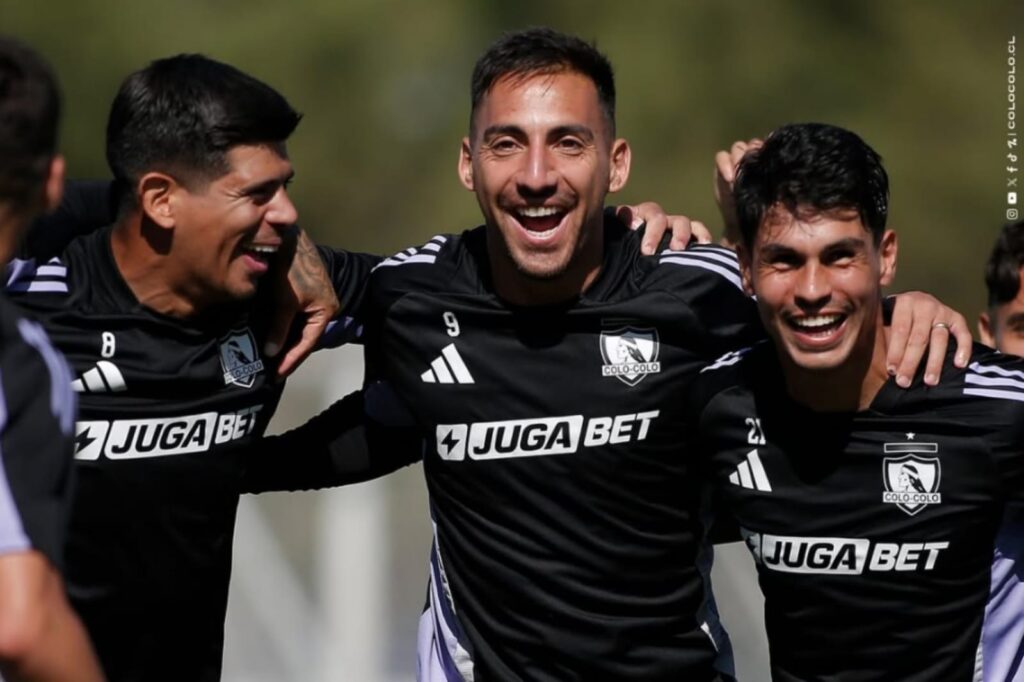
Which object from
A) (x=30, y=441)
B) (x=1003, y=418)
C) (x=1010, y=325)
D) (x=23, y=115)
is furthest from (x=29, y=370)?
(x=1010, y=325)

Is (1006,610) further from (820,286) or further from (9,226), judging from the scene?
(9,226)

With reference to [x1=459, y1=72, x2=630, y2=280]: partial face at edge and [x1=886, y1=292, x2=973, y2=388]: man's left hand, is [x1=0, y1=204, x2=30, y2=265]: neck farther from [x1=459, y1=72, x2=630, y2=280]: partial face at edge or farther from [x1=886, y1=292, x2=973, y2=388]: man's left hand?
[x1=886, y1=292, x2=973, y2=388]: man's left hand

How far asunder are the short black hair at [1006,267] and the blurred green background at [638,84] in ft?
46.9

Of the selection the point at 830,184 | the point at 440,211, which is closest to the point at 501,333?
the point at 830,184

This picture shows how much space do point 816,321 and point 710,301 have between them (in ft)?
1.71

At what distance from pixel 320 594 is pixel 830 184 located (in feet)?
15.3

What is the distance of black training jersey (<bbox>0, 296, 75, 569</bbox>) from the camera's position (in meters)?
→ 3.23

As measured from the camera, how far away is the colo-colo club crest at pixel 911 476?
4367 millimetres

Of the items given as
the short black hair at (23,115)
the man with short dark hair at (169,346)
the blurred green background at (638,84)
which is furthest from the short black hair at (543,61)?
the blurred green background at (638,84)

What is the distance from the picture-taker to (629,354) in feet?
15.5

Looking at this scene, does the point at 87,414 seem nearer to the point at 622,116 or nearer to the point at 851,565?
the point at 851,565

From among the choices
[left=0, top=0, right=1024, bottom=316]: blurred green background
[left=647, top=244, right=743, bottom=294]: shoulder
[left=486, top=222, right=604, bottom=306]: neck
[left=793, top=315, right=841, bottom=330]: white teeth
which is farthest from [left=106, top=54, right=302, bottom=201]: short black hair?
[left=0, top=0, right=1024, bottom=316]: blurred green background

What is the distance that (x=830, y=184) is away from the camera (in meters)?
4.36

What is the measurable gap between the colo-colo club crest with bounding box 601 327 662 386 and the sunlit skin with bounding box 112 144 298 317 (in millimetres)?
941
